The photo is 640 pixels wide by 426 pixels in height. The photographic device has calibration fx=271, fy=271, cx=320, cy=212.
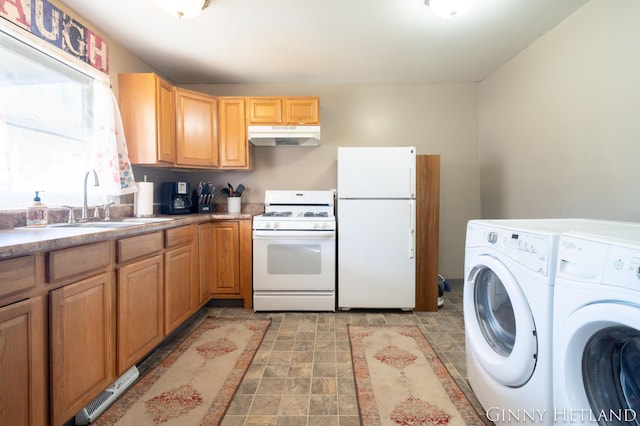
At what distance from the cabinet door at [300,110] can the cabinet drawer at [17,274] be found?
7.47ft

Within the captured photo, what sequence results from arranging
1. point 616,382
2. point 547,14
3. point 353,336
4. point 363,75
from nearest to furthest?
1. point 616,382
2. point 547,14
3. point 353,336
4. point 363,75

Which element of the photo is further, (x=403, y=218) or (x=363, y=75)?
(x=363, y=75)

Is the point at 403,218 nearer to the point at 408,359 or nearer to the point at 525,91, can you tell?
the point at 408,359

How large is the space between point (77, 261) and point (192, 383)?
919 millimetres

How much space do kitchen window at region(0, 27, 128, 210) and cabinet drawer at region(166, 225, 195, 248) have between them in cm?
57

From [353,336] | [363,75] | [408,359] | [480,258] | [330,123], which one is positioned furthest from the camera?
[330,123]

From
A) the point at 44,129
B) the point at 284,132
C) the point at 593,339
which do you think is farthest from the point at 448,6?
the point at 44,129

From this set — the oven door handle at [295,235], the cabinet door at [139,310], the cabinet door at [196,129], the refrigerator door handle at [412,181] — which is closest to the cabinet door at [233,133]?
the cabinet door at [196,129]

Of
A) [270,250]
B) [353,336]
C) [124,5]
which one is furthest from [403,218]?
[124,5]

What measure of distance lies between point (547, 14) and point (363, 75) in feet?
5.01

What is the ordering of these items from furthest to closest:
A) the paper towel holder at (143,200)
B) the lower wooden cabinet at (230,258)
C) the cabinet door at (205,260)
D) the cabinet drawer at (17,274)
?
the lower wooden cabinet at (230,258) < the cabinet door at (205,260) < the paper towel holder at (143,200) < the cabinet drawer at (17,274)

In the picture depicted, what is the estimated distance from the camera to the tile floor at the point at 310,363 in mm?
1347

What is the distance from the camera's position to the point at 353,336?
6.90 feet

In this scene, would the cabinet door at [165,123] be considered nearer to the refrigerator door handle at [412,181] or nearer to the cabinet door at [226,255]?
the cabinet door at [226,255]
